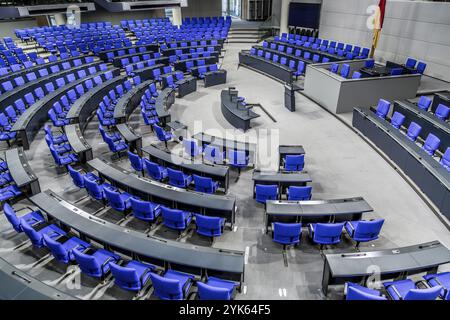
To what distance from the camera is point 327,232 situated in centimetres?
618

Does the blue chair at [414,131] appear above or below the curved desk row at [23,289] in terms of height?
below

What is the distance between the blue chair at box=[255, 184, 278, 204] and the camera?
7.34 meters

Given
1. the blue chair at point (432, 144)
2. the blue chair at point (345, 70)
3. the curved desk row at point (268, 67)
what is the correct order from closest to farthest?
the blue chair at point (432, 144)
the blue chair at point (345, 70)
the curved desk row at point (268, 67)

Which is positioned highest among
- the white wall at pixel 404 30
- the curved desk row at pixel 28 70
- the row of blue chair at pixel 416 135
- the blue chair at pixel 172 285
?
the white wall at pixel 404 30

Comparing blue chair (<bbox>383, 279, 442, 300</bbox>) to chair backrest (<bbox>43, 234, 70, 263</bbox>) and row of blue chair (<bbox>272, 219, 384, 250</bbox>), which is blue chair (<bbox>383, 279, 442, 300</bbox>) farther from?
chair backrest (<bbox>43, 234, 70, 263</bbox>)

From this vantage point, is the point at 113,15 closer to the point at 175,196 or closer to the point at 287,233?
the point at 175,196

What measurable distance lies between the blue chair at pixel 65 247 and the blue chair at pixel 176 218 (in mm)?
1453

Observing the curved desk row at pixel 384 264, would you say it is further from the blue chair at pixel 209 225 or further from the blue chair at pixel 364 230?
the blue chair at pixel 209 225

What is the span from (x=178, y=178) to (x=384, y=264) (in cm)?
464

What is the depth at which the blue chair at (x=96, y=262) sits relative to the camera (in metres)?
5.38

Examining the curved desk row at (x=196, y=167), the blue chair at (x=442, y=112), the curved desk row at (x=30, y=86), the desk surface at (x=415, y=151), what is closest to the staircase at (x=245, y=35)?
the curved desk row at (x=30, y=86)

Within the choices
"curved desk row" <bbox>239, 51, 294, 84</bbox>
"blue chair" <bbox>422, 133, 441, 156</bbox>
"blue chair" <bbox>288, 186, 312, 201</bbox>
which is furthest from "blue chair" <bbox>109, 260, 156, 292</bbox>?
"curved desk row" <bbox>239, 51, 294, 84</bbox>
